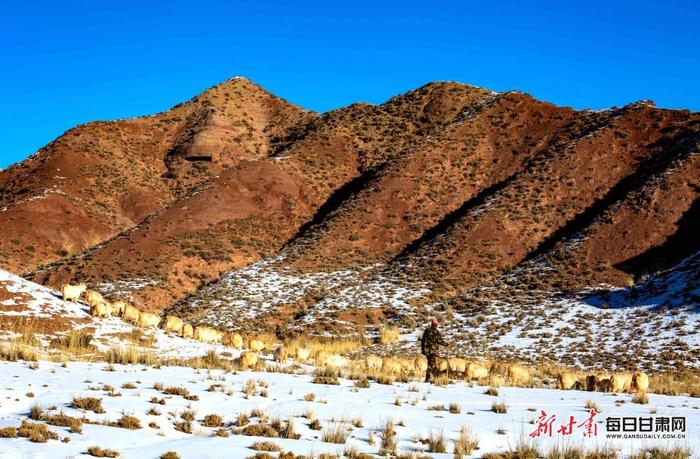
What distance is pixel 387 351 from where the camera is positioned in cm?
3058

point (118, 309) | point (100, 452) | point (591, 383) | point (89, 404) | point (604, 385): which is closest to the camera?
point (100, 452)

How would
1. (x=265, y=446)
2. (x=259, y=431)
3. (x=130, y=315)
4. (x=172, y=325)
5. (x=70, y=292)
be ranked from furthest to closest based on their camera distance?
(x=172, y=325) < (x=70, y=292) < (x=130, y=315) < (x=259, y=431) < (x=265, y=446)

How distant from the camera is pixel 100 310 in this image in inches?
899

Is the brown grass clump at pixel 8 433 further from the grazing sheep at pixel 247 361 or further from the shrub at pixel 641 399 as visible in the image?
the shrub at pixel 641 399

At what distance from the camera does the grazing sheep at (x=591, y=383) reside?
694 inches

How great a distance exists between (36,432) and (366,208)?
45072mm

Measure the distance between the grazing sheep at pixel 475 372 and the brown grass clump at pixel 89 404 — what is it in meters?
10.8

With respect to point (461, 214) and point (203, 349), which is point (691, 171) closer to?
point (461, 214)

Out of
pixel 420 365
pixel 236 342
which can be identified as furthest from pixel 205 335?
pixel 420 365

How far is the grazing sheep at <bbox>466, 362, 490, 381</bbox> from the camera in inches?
755

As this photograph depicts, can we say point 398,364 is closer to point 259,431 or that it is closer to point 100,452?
point 259,431

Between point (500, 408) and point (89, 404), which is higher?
point (500, 408)

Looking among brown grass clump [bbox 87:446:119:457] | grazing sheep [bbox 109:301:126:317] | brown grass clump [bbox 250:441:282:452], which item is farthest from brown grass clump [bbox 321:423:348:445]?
grazing sheep [bbox 109:301:126:317]

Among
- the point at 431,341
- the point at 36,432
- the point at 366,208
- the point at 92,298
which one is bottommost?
the point at 36,432
